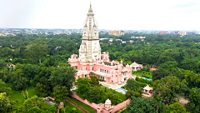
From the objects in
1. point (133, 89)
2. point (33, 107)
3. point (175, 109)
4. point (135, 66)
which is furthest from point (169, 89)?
point (135, 66)

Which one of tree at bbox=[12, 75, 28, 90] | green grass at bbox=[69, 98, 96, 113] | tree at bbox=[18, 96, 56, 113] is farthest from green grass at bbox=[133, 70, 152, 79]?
tree at bbox=[18, 96, 56, 113]

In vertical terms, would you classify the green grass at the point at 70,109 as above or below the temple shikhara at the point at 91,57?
below

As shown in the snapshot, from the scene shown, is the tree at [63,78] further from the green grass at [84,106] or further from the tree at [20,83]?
the tree at [20,83]

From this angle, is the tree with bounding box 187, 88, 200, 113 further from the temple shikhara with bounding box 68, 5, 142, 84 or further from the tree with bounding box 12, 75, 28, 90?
the tree with bounding box 12, 75, 28, 90

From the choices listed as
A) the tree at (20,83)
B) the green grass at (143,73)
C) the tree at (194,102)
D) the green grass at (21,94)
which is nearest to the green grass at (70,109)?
the green grass at (21,94)

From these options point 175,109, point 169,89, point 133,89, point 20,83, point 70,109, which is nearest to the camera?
point 175,109

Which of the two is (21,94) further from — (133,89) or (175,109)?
(175,109)
